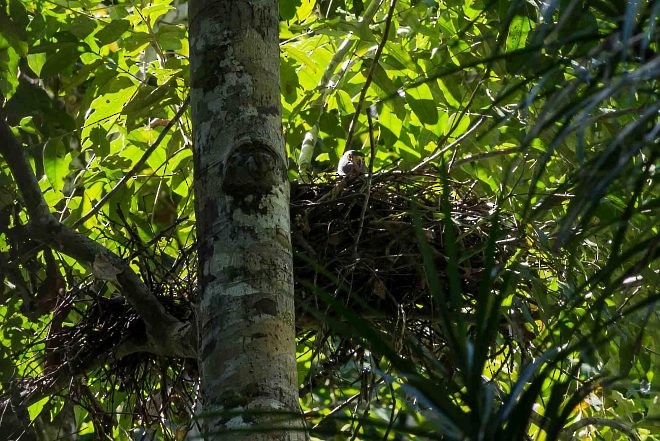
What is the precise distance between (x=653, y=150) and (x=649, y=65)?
0.16 metres

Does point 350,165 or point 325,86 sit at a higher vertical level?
point 325,86

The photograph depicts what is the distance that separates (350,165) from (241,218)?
4.42 feet

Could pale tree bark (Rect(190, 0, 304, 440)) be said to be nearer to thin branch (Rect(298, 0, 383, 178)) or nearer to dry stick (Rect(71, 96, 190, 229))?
dry stick (Rect(71, 96, 190, 229))

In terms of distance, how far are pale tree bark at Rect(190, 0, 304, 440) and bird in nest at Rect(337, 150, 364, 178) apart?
3.37 feet

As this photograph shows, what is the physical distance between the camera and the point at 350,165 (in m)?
Answer: 3.34

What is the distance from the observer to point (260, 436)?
1.74 m

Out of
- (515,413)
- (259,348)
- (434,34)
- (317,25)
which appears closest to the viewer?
(515,413)

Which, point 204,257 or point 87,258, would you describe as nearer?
point 204,257

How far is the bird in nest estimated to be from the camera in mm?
3292

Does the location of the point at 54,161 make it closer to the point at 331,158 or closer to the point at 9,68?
the point at 9,68

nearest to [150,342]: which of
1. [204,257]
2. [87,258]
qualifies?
[87,258]

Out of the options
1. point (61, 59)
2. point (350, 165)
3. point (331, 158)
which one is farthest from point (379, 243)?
point (61, 59)

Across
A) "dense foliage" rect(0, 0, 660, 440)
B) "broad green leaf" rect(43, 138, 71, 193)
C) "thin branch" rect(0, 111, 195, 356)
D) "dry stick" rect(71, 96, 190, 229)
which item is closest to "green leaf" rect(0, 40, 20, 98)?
"dense foliage" rect(0, 0, 660, 440)

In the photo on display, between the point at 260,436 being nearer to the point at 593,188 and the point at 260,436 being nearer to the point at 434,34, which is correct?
the point at 593,188
